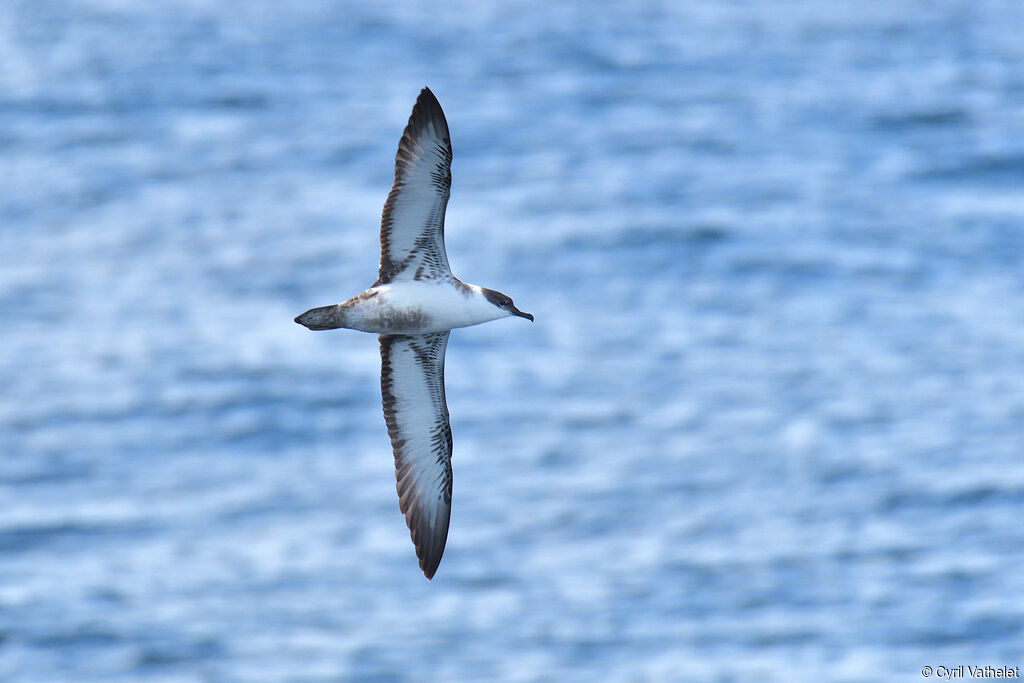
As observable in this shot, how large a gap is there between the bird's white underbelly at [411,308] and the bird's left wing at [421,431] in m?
0.81

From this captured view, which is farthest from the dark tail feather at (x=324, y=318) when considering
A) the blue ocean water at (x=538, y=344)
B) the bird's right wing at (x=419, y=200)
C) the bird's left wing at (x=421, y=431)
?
the blue ocean water at (x=538, y=344)

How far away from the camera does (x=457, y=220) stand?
5331cm

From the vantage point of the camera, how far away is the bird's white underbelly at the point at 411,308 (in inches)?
487

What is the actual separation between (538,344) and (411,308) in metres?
38.9

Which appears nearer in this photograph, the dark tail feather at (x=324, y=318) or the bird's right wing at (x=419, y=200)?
the bird's right wing at (x=419, y=200)

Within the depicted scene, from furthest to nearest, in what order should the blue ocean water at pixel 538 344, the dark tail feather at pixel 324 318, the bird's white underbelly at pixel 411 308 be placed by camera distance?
the blue ocean water at pixel 538 344
the bird's white underbelly at pixel 411 308
the dark tail feather at pixel 324 318

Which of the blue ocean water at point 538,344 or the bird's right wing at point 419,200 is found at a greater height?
the blue ocean water at point 538,344

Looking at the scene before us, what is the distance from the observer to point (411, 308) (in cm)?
1242

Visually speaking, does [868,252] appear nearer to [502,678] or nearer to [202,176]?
[502,678]

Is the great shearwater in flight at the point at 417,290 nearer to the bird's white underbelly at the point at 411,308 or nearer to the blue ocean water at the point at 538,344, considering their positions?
the bird's white underbelly at the point at 411,308

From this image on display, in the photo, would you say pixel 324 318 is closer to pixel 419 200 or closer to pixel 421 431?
pixel 419 200

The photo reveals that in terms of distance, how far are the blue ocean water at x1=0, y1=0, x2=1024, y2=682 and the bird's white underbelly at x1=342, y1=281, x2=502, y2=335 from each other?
87.6ft

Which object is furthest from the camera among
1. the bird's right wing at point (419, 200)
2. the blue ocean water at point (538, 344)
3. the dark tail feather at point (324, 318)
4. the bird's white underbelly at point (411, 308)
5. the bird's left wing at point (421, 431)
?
the blue ocean water at point (538, 344)

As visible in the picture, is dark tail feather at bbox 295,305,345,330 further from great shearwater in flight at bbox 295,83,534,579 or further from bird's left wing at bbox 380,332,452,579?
bird's left wing at bbox 380,332,452,579
